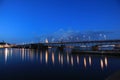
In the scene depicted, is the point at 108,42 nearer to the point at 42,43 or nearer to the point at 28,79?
the point at 42,43

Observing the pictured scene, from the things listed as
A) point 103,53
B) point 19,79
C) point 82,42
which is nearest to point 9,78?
point 19,79

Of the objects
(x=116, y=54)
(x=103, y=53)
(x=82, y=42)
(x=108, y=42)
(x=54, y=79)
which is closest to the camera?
(x=54, y=79)

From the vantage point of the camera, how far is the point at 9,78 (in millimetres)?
27203

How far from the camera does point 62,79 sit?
2639 centimetres

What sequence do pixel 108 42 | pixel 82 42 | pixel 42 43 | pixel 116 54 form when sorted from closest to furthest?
pixel 116 54, pixel 108 42, pixel 82 42, pixel 42 43

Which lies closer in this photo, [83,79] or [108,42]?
[83,79]

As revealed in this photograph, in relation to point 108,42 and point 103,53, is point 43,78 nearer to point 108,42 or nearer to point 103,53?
point 103,53

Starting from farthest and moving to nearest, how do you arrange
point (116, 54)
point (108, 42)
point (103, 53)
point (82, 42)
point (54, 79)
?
1. point (82, 42)
2. point (108, 42)
3. point (103, 53)
4. point (116, 54)
5. point (54, 79)

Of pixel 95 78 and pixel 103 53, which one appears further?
pixel 103 53

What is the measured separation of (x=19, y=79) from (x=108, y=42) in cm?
10401

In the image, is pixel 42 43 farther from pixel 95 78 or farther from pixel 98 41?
pixel 95 78

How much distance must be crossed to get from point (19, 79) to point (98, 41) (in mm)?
106010

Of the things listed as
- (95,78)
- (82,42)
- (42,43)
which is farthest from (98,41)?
(95,78)

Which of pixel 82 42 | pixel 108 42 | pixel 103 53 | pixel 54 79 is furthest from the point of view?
pixel 82 42
